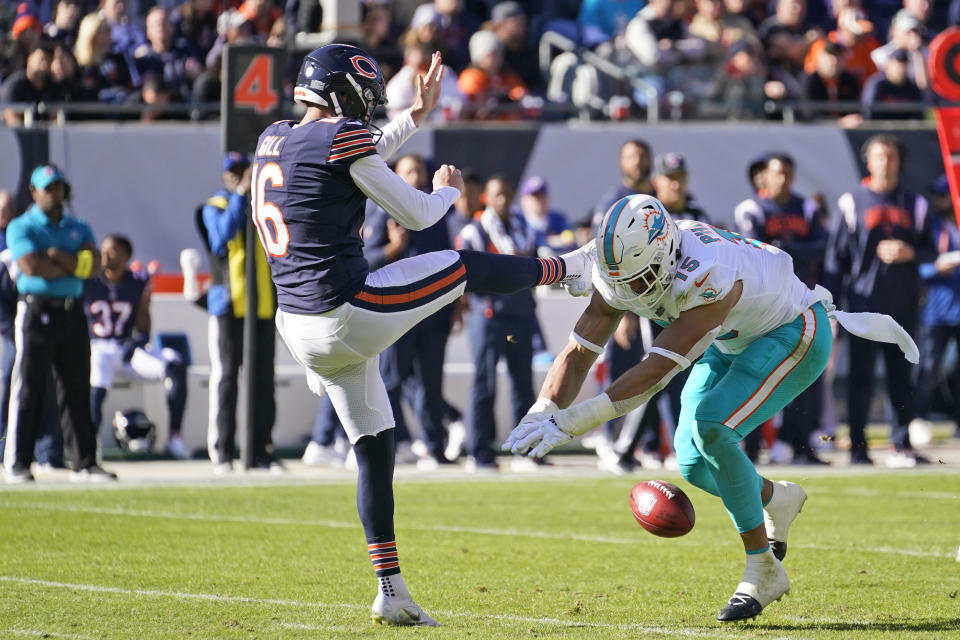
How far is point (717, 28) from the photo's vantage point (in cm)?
1778

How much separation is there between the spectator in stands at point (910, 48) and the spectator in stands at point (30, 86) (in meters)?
8.85

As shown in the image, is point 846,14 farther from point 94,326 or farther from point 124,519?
point 124,519

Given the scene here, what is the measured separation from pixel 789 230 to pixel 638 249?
6644 mm

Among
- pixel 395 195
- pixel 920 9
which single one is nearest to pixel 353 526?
pixel 395 195

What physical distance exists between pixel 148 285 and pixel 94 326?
558 millimetres

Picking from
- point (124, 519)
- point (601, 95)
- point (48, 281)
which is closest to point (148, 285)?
point (48, 281)

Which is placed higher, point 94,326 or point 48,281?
point 48,281

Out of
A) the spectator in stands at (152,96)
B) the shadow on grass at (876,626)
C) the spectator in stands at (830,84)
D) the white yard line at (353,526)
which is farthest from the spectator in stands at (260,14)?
the shadow on grass at (876,626)

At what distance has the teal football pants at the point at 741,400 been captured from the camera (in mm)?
6156

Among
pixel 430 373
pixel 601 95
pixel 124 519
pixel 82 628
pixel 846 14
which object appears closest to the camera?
pixel 82 628

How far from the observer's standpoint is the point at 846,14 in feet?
61.6

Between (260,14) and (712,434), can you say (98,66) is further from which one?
(712,434)

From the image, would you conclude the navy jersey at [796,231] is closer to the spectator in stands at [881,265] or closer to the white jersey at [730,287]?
the spectator in stands at [881,265]

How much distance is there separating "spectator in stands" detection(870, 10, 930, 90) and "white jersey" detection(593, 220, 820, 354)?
1123 cm
